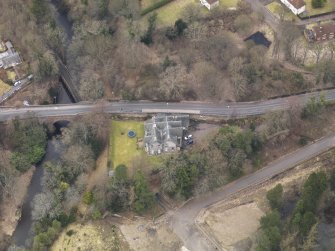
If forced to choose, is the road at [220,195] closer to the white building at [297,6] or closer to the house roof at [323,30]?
the house roof at [323,30]

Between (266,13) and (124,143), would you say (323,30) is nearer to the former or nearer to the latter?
(266,13)

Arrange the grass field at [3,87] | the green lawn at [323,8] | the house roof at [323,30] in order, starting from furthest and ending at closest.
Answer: the green lawn at [323,8]
the grass field at [3,87]
the house roof at [323,30]

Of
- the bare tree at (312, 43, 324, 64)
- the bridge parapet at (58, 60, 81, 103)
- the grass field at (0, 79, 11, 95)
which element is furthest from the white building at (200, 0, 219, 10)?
the grass field at (0, 79, 11, 95)

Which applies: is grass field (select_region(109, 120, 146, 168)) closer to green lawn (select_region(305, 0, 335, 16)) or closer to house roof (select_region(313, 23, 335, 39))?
house roof (select_region(313, 23, 335, 39))

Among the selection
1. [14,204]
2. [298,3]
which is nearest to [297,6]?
[298,3]

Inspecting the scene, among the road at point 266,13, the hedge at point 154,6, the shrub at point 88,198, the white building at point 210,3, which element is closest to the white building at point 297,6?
the road at point 266,13

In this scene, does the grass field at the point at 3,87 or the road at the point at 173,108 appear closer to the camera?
the road at the point at 173,108
